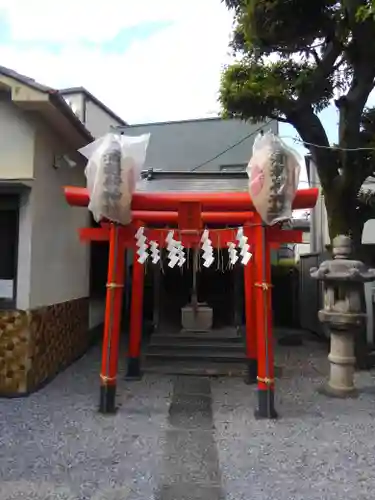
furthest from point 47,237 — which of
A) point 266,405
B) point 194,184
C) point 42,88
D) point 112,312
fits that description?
point 194,184

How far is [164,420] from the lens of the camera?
5.52 m

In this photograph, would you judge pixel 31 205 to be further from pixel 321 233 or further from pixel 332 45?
pixel 321 233

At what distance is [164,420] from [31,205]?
343 centimetres

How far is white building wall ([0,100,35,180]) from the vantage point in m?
6.31

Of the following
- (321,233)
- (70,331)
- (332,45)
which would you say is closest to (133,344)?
(70,331)

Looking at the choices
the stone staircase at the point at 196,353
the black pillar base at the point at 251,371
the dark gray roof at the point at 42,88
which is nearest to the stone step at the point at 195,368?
the stone staircase at the point at 196,353

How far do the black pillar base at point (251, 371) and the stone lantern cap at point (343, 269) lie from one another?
1782 millimetres

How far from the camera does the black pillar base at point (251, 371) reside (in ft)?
24.2

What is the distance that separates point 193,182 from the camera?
10633 mm

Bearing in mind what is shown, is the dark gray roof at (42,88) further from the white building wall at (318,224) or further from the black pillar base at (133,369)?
the white building wall at (318,224)

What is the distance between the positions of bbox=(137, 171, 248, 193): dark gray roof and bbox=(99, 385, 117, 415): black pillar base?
5453mm

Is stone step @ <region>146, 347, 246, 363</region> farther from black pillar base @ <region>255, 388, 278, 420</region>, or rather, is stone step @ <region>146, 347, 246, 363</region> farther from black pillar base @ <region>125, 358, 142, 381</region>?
black pillar base @ <region>255, 388, 278, 420</region>

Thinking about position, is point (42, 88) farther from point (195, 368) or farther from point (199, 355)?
point (199, 355)

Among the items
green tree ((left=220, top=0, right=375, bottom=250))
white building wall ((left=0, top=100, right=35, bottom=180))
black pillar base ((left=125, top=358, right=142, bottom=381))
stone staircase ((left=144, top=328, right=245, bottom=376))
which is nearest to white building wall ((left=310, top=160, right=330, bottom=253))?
green tree ((left=220, top=0, right=375, bottom=250))
